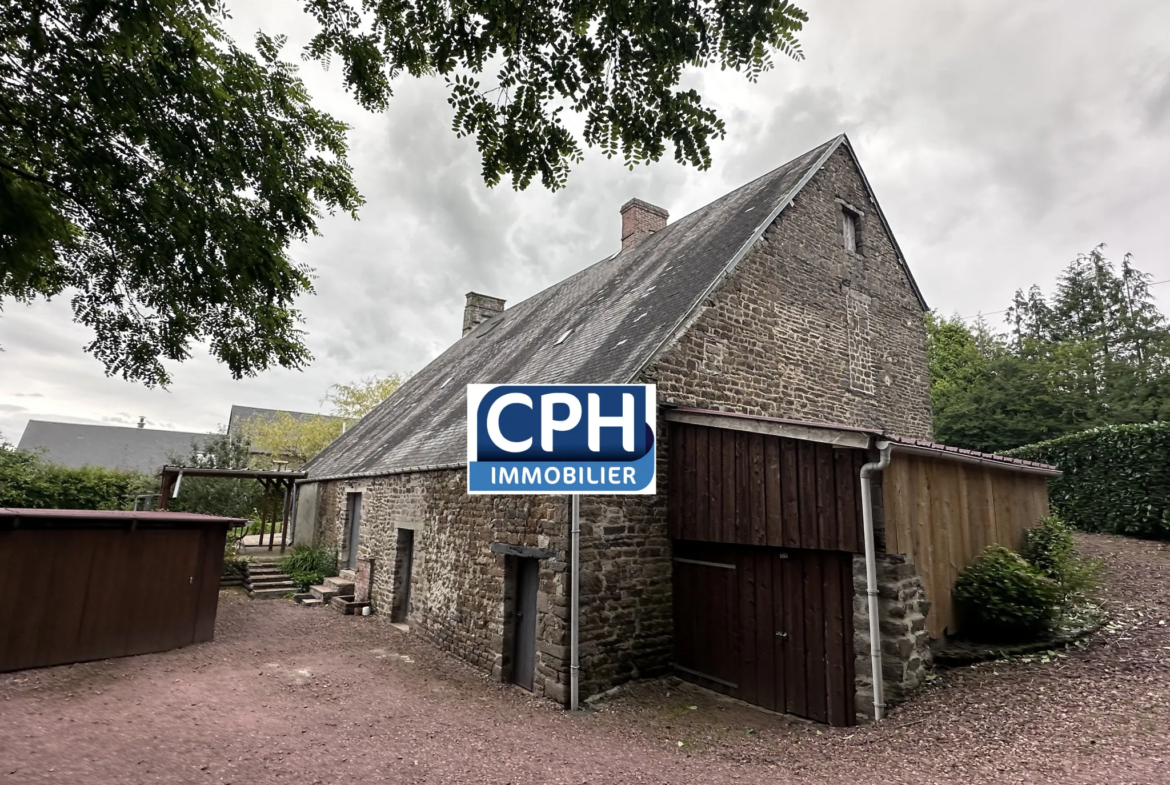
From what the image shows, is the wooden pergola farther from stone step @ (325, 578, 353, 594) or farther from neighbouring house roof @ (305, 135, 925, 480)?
stone step @ (325, 578, 353, 594)

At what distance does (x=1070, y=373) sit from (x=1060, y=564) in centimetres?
1748

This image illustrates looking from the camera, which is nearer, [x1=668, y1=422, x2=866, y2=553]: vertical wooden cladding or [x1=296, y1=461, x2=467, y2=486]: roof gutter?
[x1=668, y1=422, x2=866, y2=553]: vertical wooden cladding

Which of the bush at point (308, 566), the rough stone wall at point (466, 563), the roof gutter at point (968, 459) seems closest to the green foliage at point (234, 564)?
the bush at point (308, 566)

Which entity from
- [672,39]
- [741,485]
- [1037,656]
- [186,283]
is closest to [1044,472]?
[1037,656]

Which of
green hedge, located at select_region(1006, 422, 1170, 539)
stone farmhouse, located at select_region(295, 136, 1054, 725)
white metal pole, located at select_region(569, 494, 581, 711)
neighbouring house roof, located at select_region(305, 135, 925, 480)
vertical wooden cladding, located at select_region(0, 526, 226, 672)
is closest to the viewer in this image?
stone farmhouse, located at select_region(295, 136, 1054, 725)

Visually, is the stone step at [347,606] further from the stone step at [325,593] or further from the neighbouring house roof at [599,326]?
the neighbouring house roof at [599,326]

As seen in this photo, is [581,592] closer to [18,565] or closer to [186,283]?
[186,283]

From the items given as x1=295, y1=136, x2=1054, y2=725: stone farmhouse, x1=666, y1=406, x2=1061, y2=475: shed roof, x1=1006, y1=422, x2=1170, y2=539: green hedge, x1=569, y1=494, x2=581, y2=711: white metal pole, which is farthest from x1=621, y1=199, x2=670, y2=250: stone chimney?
x1=1006, y1=422, x2=1170, y2=539: green hedge

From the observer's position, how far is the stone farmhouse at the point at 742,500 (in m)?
5.97

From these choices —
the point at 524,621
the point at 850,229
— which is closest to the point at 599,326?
the point at 524,621

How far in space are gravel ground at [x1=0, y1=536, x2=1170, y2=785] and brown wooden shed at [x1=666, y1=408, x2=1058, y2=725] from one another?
0.48 m

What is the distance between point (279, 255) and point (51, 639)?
7430 millimetres

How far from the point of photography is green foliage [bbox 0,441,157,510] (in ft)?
44.1

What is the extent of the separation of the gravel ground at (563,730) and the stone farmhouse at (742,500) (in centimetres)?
60
